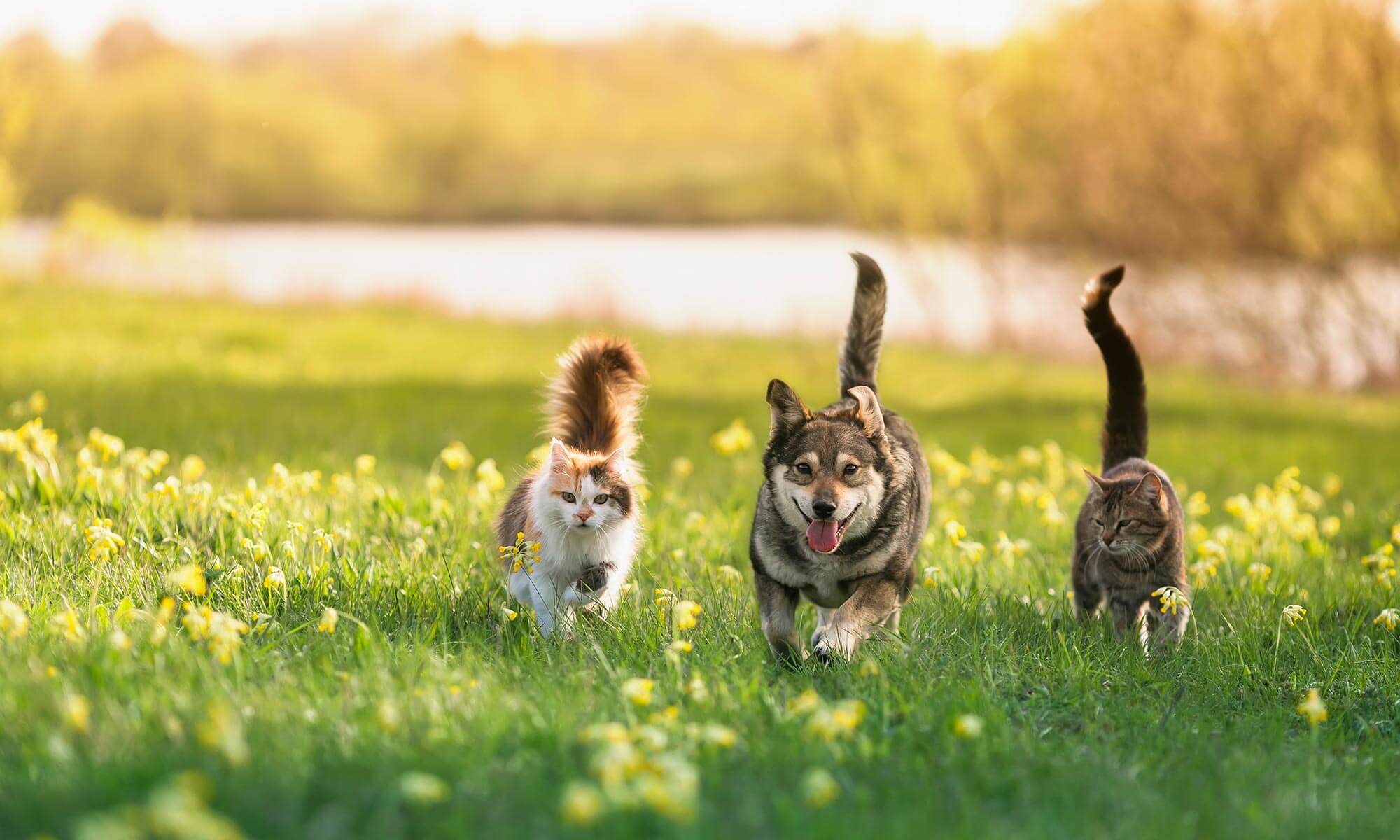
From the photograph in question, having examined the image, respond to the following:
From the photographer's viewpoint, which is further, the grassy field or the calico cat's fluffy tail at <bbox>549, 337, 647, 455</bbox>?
the calico cat's fluffy tail at <bbox>549, 337, 647, 455</bbox>

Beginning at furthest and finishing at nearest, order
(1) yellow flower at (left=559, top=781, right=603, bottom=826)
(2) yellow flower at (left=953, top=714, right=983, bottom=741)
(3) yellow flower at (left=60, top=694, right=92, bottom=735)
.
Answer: (2) yellow flower at (left=953, top=714, right=983, bottom=741) < (3) yellow flower at (left=60, top=694, right=92, bottom=735) < (1) yellow flower at (left=559, top=781, right=603, bottom=826)

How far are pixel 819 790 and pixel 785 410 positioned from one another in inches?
85.1

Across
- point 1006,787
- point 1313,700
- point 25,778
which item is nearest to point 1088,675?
point 1313,700

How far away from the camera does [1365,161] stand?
14570mm

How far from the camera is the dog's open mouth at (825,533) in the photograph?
4.62 m

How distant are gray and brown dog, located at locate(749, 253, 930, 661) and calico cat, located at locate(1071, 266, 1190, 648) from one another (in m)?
0.97

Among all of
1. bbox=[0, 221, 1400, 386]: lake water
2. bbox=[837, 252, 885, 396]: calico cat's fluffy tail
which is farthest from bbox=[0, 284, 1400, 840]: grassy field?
bbox=[0, 221, 1400, 386]: lake water

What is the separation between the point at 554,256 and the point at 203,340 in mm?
11907

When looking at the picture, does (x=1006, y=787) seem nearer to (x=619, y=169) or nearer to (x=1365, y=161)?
(x=1365, y=161)

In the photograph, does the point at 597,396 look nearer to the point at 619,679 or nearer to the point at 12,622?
the point at 619,679

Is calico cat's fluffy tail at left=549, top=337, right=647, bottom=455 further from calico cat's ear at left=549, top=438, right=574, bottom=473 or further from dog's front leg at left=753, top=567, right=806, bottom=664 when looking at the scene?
dog's front leg at left=753, top=567, right=806, bottom=664

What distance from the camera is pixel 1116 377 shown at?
6.00 meters

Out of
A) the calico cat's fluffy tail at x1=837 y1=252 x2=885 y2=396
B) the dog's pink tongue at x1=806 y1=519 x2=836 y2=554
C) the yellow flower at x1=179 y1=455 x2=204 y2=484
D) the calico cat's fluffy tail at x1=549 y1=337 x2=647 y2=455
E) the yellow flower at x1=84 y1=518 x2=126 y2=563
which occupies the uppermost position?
the calico cat's fluffy tail at x1=837 y1=252 x2=885 y2=396

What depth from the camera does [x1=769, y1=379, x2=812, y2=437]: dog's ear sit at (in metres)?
4.88
